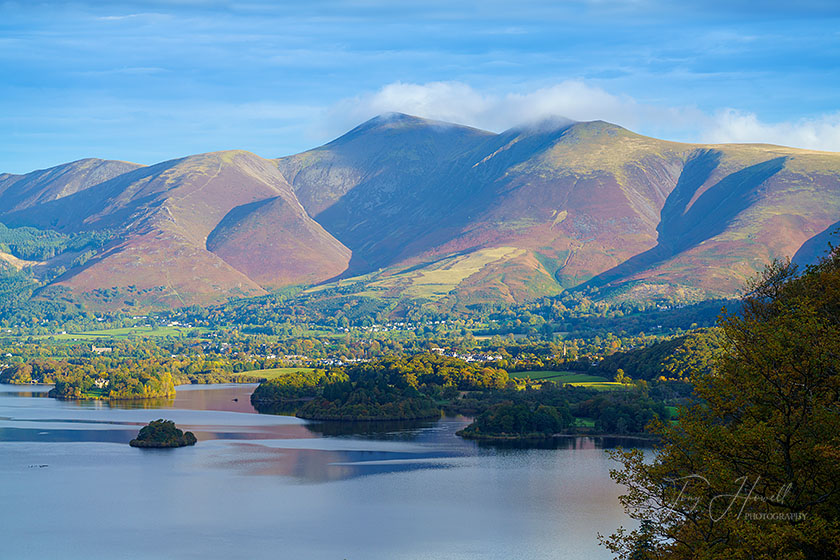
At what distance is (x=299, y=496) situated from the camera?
217 feet

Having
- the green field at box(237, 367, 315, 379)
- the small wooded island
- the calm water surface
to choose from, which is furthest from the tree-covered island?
the green field at box(237, 367, 315, 379)

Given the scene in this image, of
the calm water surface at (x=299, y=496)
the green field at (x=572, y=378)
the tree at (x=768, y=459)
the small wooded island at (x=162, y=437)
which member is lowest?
the calm water surface at (x=299, y=496)

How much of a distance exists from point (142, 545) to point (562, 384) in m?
76.4

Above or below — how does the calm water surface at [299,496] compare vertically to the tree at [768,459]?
below

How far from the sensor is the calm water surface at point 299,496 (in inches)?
2053

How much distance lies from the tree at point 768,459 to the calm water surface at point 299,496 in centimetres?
2639

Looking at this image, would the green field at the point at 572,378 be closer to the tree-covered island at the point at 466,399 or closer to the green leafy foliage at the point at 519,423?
the tree-covered island at the point at 466,399

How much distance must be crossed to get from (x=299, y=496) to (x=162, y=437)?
2890 cm

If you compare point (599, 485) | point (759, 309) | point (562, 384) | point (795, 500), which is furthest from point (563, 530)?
point (562, 384)

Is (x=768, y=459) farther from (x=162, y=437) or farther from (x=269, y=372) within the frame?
(x=269, y=372)

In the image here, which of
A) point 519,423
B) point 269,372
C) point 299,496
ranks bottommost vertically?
point 299,496

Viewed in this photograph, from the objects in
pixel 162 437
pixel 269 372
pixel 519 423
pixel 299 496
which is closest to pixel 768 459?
pixel 299 496

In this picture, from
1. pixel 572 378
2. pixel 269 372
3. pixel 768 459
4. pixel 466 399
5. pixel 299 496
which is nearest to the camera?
pixel 768 459

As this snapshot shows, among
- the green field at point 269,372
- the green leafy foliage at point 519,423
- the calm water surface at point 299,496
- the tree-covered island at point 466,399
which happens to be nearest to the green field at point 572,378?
the tree-covered island at point 466,399
